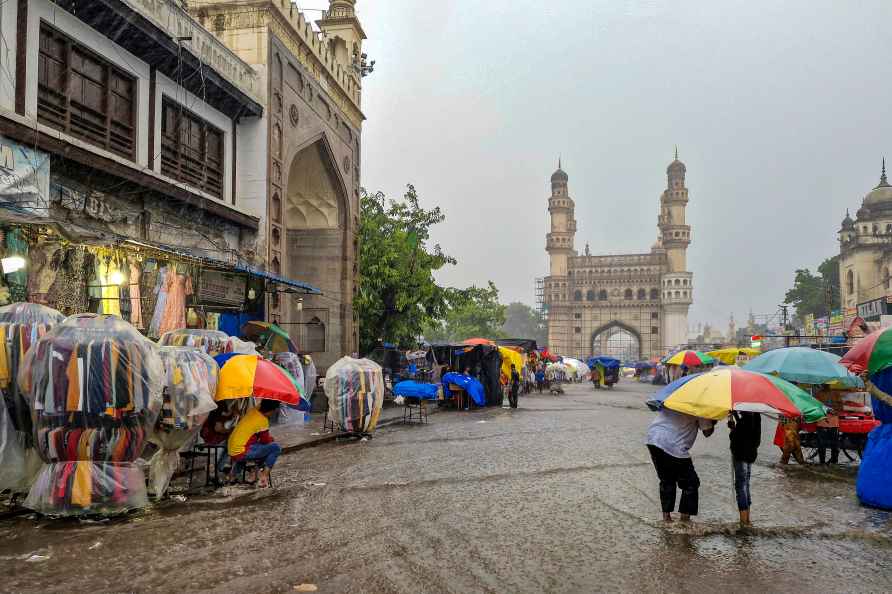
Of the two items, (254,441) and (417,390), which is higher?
(254,441)

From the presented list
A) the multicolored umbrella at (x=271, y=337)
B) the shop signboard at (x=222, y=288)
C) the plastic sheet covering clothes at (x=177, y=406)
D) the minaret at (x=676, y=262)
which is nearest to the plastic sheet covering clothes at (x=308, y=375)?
the multicolored umbrella at (x=271, y=337)

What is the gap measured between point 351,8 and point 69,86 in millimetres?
14618

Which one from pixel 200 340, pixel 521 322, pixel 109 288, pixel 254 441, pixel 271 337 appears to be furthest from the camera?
pixel 521 322

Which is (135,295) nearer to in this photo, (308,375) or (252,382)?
(252,382)

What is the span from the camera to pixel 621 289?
81.6 metres

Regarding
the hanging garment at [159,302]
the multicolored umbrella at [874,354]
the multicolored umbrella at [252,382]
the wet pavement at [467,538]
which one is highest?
the hanging garment at [159,302]

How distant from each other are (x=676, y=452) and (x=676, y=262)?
7706 cm

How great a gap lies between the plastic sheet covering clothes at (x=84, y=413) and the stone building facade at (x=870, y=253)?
47.8 meters

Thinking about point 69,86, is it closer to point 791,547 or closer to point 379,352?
point 791,547

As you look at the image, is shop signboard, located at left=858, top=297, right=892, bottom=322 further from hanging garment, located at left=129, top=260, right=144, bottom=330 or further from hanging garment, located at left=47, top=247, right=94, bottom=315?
hanging garment, located at left=47, top=247, right=94, bottom=315

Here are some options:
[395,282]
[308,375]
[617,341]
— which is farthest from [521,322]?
[308,375]

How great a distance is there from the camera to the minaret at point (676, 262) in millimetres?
77188

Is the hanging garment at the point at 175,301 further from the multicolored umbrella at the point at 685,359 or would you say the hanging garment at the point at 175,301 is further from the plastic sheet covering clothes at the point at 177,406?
the multicolored umbrella at the point at 685,359

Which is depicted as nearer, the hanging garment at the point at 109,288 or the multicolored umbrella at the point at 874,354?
the multicolored umbrella at the point at 874,354
